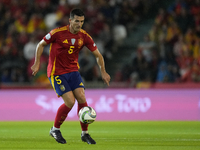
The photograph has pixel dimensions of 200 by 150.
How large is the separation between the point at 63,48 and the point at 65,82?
547 mm

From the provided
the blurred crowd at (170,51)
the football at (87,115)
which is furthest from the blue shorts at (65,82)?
the blurred crowd at (170,51)

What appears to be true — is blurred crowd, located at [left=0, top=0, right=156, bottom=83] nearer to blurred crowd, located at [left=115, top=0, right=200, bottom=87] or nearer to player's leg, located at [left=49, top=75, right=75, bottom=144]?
blurred crowd, located at [left=115, top=0, right=200, bottom=87]

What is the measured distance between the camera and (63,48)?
7.07 m

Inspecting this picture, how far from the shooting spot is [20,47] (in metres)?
14.7

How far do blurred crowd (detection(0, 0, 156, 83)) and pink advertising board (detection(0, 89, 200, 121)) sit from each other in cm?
80

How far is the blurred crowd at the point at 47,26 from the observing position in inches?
532

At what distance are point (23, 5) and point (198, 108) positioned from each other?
7513mm

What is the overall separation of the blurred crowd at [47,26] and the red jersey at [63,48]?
592 cm

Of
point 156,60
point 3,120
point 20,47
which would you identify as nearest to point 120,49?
point 156,60

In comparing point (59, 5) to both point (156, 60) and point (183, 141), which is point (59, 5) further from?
point (183, 141)

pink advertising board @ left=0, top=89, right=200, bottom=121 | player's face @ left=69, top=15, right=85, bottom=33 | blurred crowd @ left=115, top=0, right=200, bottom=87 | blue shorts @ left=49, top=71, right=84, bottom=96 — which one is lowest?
pink advertising board @ left=0, top=89, right=200, bottom=121

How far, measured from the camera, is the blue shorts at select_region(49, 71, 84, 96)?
700cm

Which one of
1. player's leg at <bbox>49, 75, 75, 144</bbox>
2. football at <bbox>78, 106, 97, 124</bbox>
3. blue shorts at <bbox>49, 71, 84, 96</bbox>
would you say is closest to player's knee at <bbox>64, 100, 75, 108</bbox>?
player's leg at <bbox>49, 75, 75, 144</bbox>

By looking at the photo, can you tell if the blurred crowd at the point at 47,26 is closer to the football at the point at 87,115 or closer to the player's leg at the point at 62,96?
the player's leg at the point at 62,96
